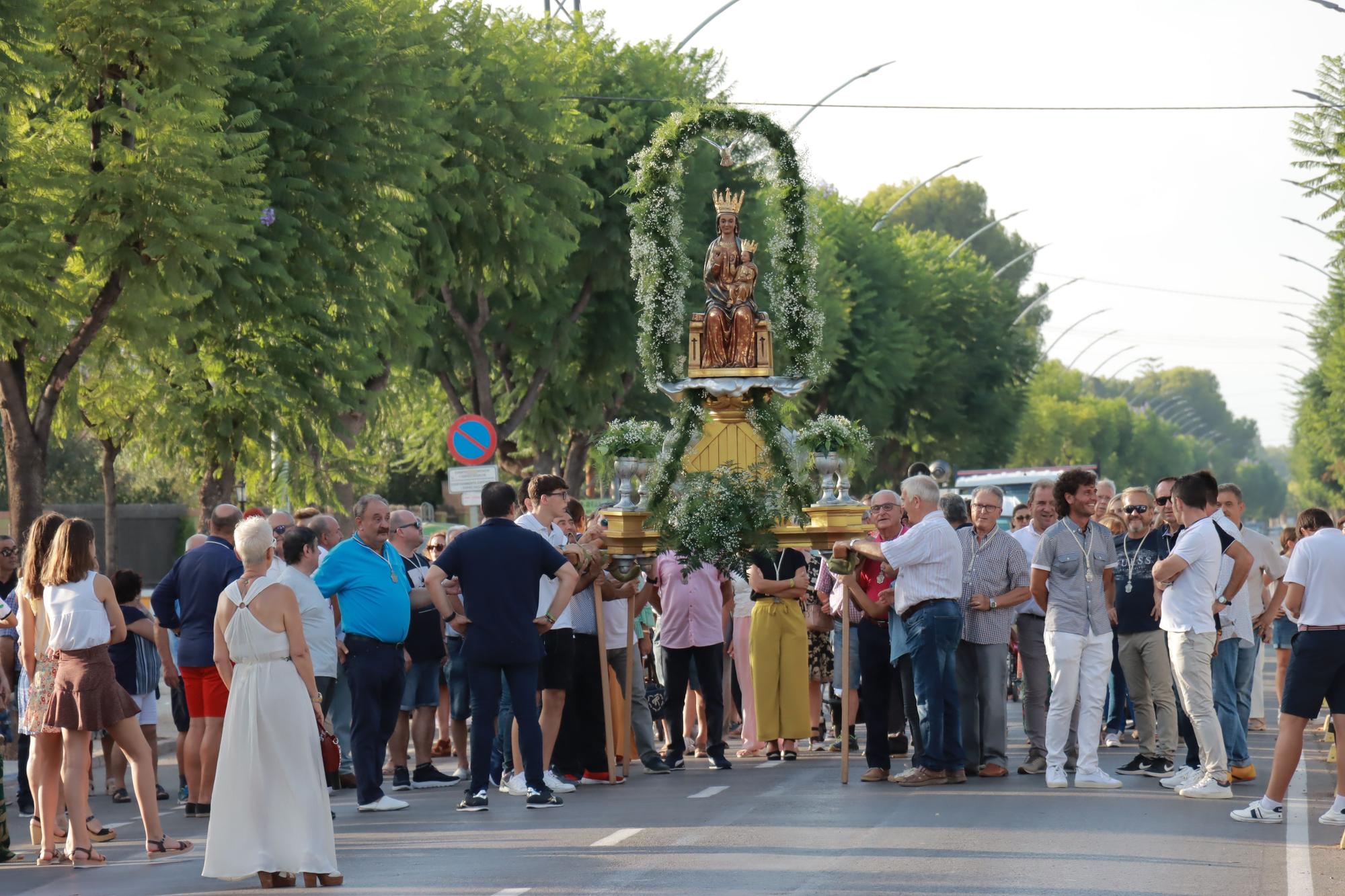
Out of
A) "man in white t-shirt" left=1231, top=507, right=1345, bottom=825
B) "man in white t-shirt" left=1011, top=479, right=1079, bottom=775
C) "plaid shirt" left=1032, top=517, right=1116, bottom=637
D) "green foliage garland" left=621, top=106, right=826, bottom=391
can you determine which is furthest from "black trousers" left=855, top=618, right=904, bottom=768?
"green foliage garland" left=621, top=106, right=826, bottom=391

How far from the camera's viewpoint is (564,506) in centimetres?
1404

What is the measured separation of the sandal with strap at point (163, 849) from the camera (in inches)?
436

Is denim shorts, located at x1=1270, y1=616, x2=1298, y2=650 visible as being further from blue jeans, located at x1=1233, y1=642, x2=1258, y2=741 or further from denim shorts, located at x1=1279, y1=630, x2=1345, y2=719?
denim shorts, located at x1=1279, y1=630, x2=1345, y2=719

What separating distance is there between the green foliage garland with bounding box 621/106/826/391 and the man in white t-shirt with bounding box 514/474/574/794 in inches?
292

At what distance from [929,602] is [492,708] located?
9.91 feet

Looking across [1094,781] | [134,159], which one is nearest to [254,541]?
[1094,781]

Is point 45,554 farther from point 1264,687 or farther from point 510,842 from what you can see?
point 1264,687

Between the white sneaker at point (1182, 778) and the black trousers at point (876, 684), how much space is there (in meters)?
1.89

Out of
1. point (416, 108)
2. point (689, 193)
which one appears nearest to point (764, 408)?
point (416, 108)

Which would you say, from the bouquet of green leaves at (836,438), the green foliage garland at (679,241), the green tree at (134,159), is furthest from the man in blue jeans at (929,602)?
the green tree at (134,159)

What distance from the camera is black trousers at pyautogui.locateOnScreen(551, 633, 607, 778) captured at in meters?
14.1

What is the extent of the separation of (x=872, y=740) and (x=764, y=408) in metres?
7.76

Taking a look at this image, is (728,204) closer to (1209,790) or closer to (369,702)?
(369,702)

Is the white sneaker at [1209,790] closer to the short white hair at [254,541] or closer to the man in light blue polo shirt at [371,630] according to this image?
the man in light blue polo shirt at [371,630]
